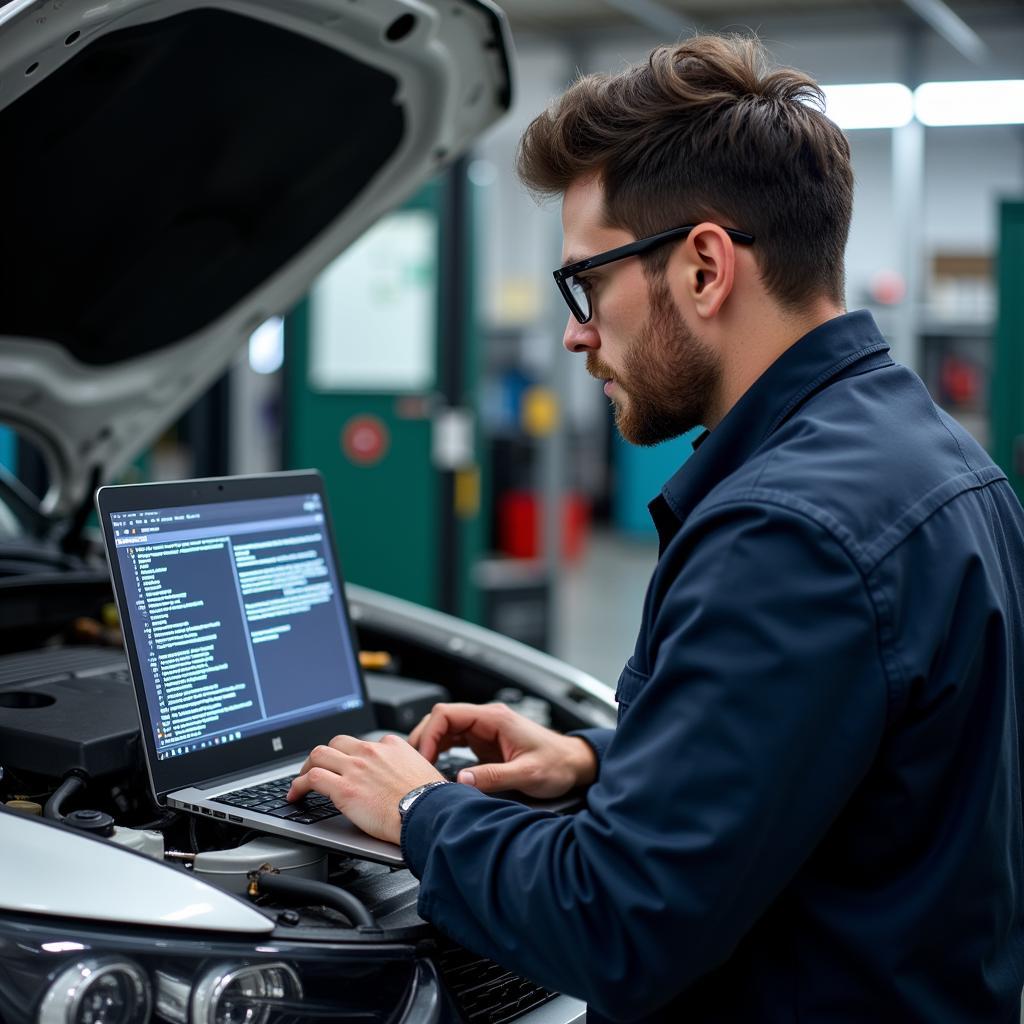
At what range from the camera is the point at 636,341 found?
121 cm

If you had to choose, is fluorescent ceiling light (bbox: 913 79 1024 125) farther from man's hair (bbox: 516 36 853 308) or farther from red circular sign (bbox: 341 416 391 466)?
man's hair (bbox: 516 36 853 308)

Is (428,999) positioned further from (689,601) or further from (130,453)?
(130,453)

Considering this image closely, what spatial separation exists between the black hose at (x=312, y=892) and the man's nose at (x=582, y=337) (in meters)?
0.57

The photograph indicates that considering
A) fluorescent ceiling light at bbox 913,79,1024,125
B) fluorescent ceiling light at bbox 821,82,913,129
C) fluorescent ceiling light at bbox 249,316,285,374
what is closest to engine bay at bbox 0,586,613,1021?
fluorescent ceiling light at bbox 249,316,285,374

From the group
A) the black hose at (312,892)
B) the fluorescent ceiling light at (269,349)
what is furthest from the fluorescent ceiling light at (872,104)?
the black hose at (312,892)

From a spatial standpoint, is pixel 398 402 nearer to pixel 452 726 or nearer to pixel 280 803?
pixel 452 726

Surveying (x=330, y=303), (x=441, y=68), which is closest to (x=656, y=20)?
(x=330, y=303)

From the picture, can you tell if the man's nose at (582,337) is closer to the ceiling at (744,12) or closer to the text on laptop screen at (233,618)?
the text on laptop screen at (233,618)

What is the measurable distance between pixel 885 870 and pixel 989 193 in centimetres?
1220

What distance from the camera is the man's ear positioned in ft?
3.74

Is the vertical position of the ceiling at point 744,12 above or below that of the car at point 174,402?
above

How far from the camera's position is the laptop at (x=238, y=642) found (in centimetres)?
139

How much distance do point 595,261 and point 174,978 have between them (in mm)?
734

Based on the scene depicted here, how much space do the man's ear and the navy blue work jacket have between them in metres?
0.08
